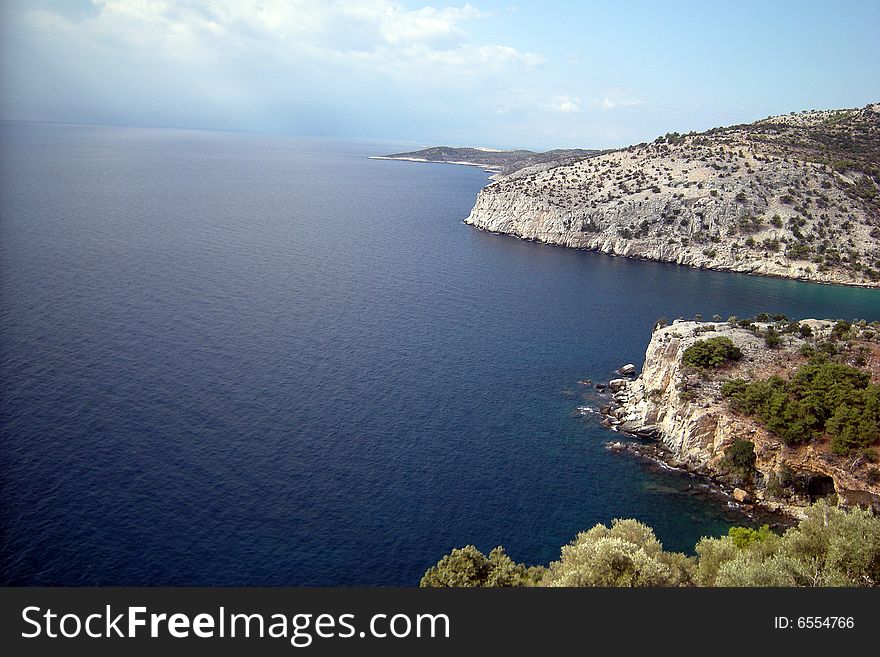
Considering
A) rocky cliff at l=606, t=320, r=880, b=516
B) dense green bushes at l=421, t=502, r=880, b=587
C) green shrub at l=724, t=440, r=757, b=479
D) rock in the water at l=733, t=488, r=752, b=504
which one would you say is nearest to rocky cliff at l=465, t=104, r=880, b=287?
rocky cliff at l=606, t=320, r=880, b=516

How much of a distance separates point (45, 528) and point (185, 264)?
235 ft

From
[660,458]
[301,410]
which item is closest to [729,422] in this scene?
[660,458]

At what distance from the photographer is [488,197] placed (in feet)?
605

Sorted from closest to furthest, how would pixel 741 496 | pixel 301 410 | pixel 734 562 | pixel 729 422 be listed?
pixel 734 562, pixel 741 496, pixel 729 422, pixel 301 410

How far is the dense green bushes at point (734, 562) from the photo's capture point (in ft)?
89.9

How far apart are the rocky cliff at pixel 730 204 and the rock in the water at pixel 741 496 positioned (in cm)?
9317

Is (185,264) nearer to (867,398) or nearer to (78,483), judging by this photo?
(78,483)

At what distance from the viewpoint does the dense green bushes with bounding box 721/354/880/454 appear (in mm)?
53625

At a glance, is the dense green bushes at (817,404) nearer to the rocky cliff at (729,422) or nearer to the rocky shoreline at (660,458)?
the rocky cliff at (729,422)

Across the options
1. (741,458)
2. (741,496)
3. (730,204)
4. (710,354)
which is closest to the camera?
(741,496)

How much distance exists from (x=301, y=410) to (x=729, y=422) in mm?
42053

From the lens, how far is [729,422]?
58.3 metres

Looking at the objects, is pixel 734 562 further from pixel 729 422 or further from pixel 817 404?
pixel 817 404

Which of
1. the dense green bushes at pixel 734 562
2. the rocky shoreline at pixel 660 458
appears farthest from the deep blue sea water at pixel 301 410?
the dense green bushes at pixel 734 562
